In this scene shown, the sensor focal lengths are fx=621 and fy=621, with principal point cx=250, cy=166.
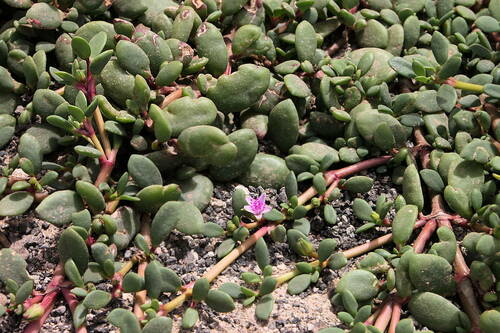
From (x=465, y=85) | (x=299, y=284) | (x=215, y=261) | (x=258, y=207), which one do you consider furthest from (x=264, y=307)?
(x=465, y=85)

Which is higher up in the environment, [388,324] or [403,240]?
[403,240]

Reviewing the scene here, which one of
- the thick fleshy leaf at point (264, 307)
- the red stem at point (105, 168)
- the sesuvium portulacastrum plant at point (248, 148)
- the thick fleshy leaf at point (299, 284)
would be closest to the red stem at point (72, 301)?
the sesuvium portulacastrum plant at point (248, 148)

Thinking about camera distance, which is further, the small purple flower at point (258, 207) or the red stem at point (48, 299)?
the small purple flower at point (258, 207)

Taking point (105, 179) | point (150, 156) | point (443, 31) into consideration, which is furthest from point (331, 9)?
point (105, 179)

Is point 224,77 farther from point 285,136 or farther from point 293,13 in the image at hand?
point 293,13

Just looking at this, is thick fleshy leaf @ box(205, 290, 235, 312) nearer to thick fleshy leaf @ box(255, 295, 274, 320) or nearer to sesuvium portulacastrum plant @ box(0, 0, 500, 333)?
sesuvium portulacastrum plant @ box(0, 0, 500, 333)

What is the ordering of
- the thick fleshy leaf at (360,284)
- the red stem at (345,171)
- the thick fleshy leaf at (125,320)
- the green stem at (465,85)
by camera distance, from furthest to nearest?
1. the green stem at (465,85)
2. the red stem at (345,171)
3. the thick fleshy leaf at (360,284)
4. the thick fleshy leaf at (125,320)

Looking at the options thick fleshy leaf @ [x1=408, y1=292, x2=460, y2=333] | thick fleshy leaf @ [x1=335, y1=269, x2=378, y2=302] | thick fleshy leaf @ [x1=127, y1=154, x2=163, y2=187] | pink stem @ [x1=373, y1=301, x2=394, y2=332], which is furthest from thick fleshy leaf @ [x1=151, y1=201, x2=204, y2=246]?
thick fleshy leaf @ [x1=408, y1=292, x2=460, y2=333]

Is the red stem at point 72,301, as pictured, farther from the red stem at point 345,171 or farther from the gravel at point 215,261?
the red stem at point 345,171

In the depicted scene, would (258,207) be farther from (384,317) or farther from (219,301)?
(384,317)
